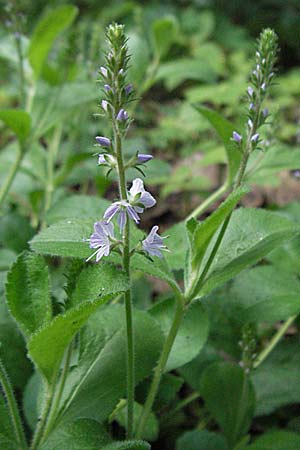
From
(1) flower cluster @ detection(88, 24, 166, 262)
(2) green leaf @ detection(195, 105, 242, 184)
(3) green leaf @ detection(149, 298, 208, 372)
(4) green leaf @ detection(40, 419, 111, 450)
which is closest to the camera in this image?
(1) flower cluster @ detection(88, 24, 166, 262)

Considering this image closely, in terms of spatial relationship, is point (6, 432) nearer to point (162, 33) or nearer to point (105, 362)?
point (105, 362)

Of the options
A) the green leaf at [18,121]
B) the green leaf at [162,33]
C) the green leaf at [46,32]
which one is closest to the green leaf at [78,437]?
the green leaf at [18,121]

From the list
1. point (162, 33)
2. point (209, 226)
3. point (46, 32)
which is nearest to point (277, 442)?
point (209, 226)

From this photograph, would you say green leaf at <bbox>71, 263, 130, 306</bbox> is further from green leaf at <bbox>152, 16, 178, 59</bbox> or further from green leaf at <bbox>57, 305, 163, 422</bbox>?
green leaf at <bbox>152, 16, 178, 59</bbox>

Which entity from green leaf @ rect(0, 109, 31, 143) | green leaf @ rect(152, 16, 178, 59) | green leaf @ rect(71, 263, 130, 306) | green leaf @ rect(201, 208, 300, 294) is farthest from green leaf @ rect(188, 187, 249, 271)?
green leaf @ rect(152, 16, 178, 59)

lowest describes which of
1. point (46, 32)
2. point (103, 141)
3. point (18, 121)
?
point (18, 121)

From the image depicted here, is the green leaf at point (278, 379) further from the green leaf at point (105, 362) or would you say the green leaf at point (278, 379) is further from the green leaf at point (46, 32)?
the green leaf at point (46, 32)

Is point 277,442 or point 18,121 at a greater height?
point 18,121
